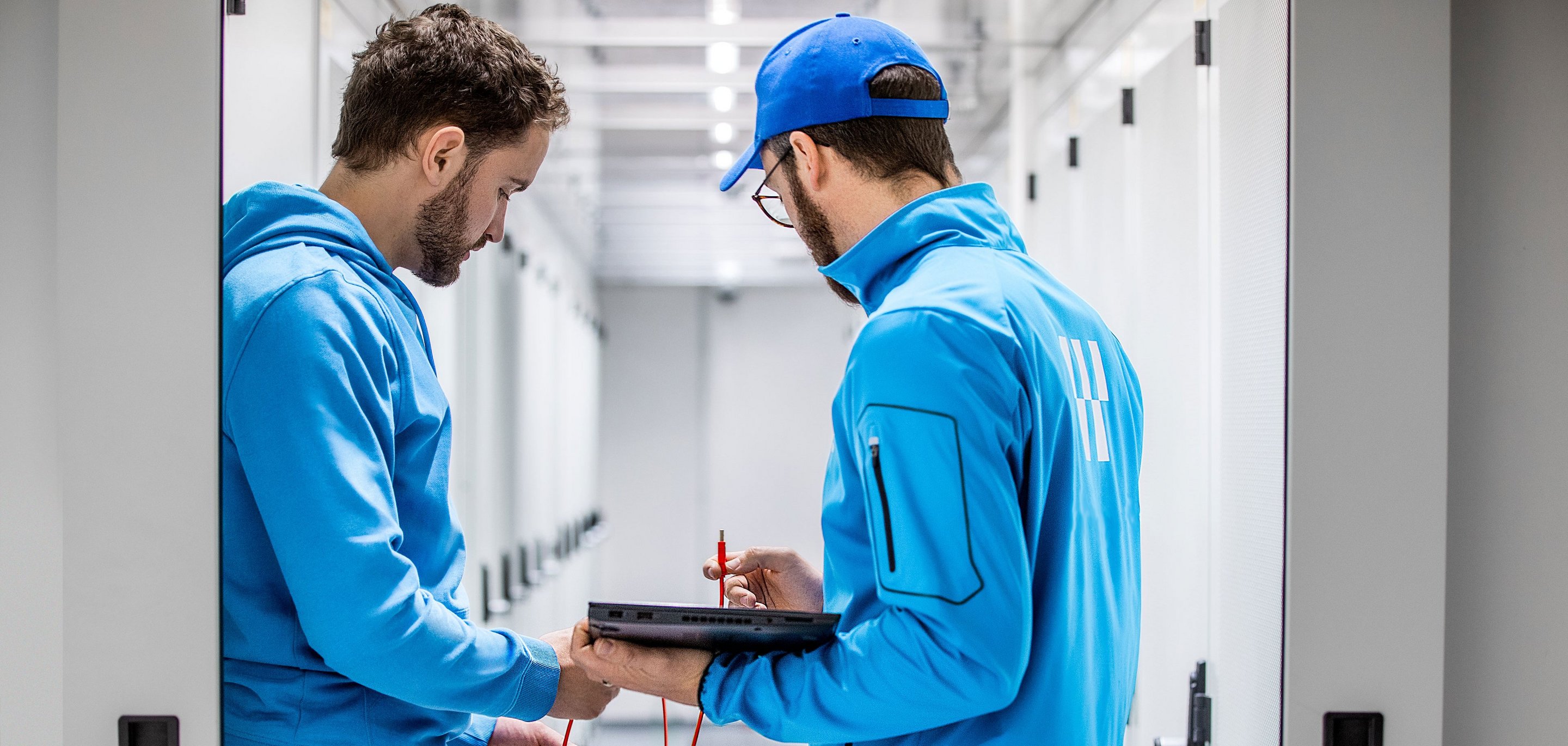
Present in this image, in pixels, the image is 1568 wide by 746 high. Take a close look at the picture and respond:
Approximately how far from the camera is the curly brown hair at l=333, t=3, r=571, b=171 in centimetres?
126

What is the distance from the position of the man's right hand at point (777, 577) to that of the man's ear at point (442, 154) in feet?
2.03

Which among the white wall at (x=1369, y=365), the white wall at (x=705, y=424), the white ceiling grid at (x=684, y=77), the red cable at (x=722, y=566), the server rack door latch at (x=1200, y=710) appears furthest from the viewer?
the white wall at (x=705, y=424)

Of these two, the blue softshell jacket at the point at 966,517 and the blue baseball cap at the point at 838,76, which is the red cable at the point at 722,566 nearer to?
the blue softshell jacket at the point at 966,517

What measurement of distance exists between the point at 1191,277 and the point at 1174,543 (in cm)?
49

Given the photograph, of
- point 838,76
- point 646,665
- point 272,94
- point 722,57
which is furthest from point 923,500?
point 722,57

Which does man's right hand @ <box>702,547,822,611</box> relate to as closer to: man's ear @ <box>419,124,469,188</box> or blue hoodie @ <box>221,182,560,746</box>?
blue hoodie @ <box>221,182,560,746</box>

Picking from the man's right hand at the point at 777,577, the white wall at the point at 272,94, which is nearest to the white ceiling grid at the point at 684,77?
the white wall at the point at 272,94

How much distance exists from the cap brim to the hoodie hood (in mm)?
428

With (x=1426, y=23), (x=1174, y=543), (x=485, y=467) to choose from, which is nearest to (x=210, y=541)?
(x=1426, y=23)

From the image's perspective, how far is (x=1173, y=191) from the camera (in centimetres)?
182

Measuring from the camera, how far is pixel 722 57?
9.40 ft

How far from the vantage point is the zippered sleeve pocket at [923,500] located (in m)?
0.87

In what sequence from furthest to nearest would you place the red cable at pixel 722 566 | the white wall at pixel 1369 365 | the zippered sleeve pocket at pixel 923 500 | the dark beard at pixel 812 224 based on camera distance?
1. the red cable at pixel 722 566
2. the dark beard at pixel 812 224
3. the white wall at pixel 1369 365
4. the zippered sleeve pocket at pixel 923 500

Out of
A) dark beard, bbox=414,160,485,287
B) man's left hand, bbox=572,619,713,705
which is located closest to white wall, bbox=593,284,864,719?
dark beard, bbox=414,160,485,287
